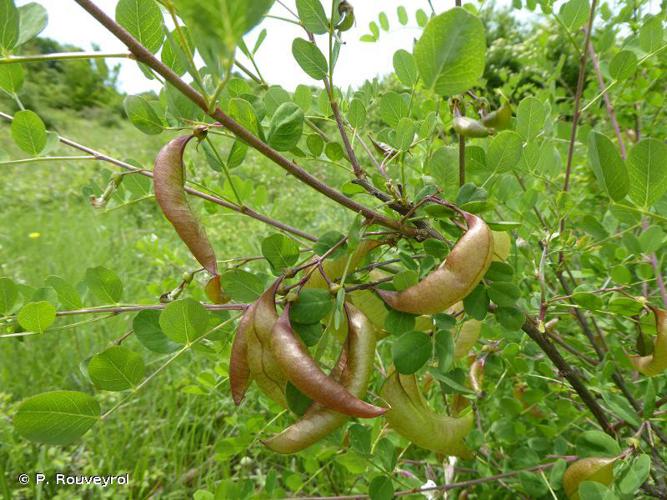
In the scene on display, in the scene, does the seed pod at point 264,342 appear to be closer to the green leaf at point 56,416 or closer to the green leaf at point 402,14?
the green leaf at point 56,416

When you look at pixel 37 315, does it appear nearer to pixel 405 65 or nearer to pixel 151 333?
pixel 151 333

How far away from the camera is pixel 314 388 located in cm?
34

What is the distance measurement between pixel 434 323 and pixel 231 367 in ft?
0.64

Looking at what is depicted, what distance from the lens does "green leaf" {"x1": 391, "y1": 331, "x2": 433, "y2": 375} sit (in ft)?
1.39

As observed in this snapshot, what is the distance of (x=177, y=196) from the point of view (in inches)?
14.6

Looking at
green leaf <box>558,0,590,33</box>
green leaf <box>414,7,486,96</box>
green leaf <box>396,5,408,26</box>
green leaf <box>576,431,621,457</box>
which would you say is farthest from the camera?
green leaf <box>396,5,408,26</box>

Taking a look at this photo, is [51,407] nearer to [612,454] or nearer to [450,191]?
[450,191]

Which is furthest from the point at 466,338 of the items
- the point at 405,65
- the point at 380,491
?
the point at 405,65

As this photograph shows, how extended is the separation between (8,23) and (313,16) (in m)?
0.23

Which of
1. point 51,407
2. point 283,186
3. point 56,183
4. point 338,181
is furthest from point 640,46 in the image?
point 56,183

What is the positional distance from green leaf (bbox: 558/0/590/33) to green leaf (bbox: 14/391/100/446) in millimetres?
728

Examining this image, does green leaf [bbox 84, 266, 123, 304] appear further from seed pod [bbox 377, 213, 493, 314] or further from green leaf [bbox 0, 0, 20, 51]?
seed pod [bbox 377, 213, 493, 314]

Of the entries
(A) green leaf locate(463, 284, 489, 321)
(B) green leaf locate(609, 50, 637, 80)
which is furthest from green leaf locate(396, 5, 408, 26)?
(A) green leaf locate(463, 284, 489, 321)

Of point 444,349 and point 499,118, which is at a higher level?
point 499,118
